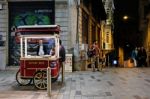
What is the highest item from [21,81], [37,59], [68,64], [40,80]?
[37,59]

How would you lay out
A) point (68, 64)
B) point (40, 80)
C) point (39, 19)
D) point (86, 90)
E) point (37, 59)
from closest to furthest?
1. point (86, 90)
2. point (40, 80)
3. point (37, 59)
4. point (68, 64)
5. point (39, 19)

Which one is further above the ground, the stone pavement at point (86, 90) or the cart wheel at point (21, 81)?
the cart wheel at point (21, 81)

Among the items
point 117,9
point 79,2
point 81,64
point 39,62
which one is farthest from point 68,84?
point 117,9

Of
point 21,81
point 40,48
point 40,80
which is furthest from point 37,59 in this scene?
point 21,81

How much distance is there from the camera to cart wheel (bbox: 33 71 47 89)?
17375 millimetres

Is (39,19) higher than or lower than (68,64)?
higher

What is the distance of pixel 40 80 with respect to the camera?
17406mm

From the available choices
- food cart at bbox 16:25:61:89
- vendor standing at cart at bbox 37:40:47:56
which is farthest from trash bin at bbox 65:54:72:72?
food cart at bbox 16:25:61:89

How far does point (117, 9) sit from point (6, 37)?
139ft

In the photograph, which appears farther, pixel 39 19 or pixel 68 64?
pixel 39 19

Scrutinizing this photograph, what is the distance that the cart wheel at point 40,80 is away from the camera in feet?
57.0

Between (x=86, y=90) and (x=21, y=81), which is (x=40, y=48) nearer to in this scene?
(x=21, y=81)

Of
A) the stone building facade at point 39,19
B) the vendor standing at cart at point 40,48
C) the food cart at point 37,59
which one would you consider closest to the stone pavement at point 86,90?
Result: the food cart at point 37,59

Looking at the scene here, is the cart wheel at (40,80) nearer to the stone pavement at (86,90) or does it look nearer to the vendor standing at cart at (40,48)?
the stone pavement at (86,90)
